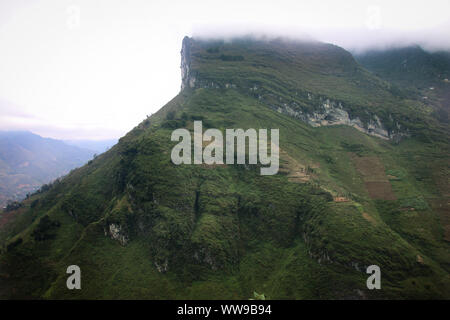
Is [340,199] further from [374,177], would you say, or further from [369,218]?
[374,177]

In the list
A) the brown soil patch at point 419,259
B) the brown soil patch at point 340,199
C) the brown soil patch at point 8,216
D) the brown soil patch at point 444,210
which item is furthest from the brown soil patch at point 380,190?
the brown soil patch at point 8,216

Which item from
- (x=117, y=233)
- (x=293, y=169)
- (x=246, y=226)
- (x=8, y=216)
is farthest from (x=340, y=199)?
(x=8, y=216)

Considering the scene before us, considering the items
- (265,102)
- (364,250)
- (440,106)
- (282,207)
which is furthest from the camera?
(440,106)

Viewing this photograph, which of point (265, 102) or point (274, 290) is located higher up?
point (265, 102)

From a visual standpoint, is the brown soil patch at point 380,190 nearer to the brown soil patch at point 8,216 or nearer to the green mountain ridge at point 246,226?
the green mountain ridge at point 246,226

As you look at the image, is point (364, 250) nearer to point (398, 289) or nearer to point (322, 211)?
point (398, 289)

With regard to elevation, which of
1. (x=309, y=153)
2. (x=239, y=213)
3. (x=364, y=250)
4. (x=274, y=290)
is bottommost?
(x=274, y=290)

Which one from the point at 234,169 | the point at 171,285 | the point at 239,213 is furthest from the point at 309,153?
the point at 171,285
